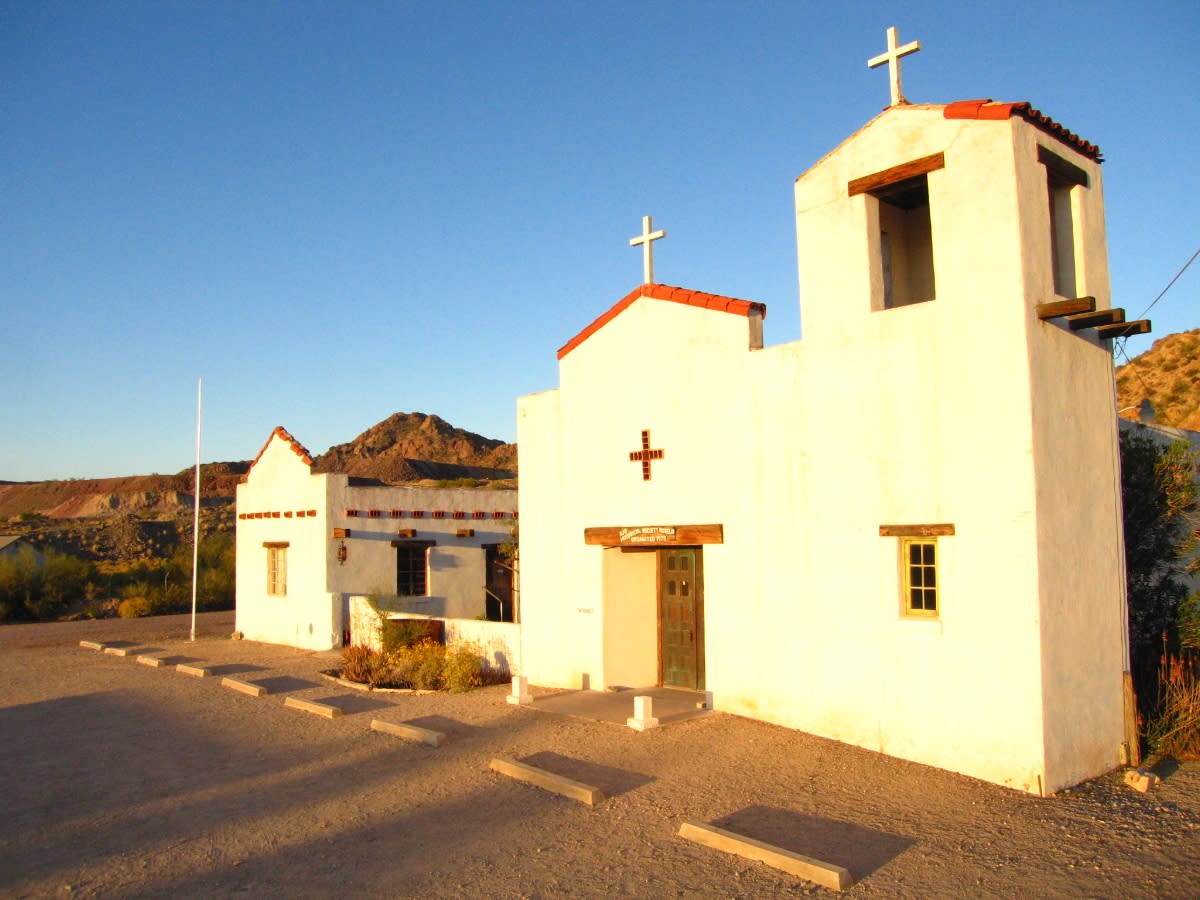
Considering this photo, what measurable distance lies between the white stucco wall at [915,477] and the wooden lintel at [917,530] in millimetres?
73

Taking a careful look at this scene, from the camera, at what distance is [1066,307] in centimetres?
828

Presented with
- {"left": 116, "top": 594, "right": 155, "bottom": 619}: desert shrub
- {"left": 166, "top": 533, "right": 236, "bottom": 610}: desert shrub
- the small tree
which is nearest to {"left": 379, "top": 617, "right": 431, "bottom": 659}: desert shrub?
the small tree

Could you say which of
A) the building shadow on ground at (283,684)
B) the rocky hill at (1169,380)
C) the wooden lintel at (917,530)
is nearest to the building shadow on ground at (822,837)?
the wooden lintel at (917,530)

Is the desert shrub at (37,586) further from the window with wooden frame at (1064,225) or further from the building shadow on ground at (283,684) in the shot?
the window with wooden frame at (1064,225)

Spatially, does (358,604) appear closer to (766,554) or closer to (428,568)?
(428,568)

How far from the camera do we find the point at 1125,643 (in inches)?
363

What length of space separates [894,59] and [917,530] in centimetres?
501

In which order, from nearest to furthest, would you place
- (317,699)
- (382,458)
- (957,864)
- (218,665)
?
(957,864), (317,699), (218,665), (382,458)

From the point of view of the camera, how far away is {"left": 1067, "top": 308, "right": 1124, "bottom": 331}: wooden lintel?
8656 millimetres

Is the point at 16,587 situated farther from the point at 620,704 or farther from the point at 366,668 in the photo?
the point at 620,704

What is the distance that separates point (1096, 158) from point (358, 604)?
1412 centimetres

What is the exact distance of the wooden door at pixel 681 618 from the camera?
12.3 metres

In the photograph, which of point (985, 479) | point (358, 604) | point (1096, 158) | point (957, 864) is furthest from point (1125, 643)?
point (358, 604)

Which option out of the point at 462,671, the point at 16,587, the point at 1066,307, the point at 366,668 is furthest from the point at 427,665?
the point at 16,587
